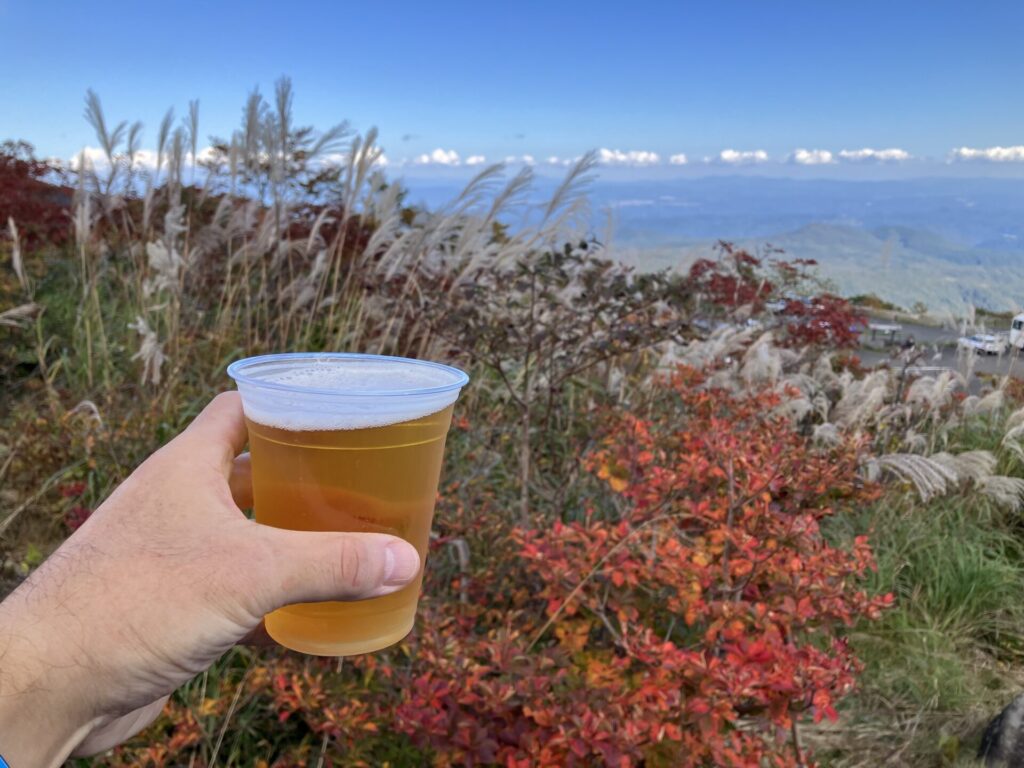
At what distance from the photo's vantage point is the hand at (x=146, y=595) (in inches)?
36.7

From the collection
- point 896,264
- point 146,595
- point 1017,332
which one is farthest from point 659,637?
point 896,264

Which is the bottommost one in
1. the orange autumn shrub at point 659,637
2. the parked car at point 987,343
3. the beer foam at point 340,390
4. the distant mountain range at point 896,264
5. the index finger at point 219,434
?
the orange autumn shrub at point 659,637

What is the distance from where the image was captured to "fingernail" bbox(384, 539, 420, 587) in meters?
0.98

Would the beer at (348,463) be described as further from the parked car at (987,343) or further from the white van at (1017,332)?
the white van at (1017,332)

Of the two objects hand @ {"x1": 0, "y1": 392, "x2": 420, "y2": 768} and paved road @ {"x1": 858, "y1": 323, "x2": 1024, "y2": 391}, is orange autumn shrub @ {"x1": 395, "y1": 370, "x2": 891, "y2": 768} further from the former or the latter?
paved road @ {"x1": 858, "y1": 323, "x2": 1024, "y2": 391}

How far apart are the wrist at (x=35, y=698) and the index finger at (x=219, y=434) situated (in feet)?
0.95

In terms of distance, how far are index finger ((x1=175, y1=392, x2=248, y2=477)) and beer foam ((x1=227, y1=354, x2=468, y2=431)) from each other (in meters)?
0.09

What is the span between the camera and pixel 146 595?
0.96 m

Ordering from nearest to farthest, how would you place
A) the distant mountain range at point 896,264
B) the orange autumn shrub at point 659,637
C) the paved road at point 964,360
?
the orange autumn shrub at point 659,637 → the paved road at point 964,360 → the distant mountain range at point 896,264

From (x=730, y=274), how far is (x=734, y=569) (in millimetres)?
4460

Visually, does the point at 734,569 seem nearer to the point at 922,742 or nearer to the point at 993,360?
the point at 922,742

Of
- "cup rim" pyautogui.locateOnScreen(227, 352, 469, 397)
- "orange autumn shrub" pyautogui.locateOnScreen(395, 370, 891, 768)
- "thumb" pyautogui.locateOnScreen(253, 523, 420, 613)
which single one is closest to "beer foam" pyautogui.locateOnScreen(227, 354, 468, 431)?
"cup rim" pyautogui.locateOnScreen(227, 352, 469, 397)

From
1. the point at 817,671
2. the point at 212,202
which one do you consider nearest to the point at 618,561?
the point at 817,671

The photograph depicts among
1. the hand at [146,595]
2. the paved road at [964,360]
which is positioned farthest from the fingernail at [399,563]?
the paved road at [964,360]
